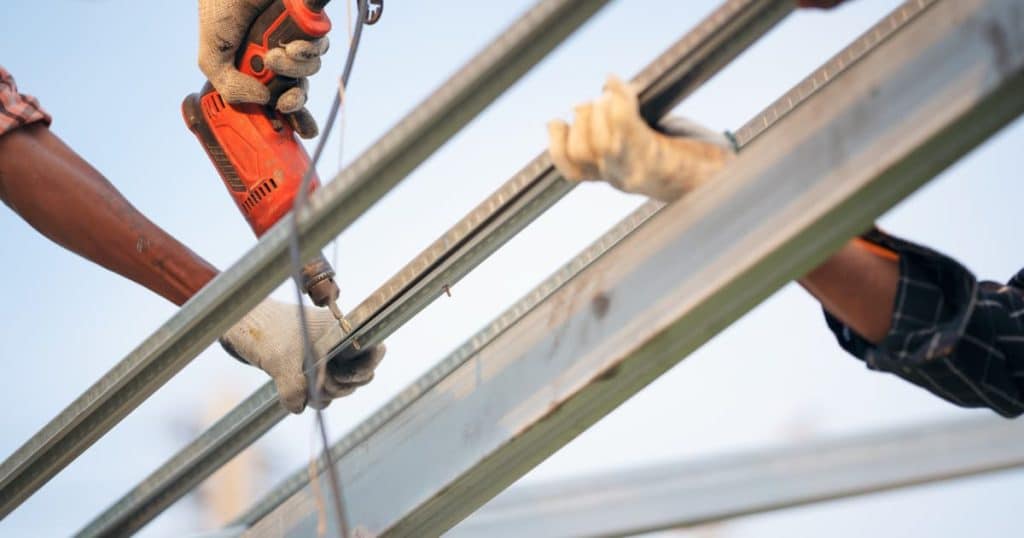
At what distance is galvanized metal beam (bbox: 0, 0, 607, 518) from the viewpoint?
1117 millimetres

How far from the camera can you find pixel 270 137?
1913mm

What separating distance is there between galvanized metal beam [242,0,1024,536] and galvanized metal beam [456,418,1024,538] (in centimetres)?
81

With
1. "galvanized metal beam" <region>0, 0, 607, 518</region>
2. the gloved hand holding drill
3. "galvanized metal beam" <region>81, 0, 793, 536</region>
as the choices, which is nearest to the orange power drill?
the gloved hand holding drill

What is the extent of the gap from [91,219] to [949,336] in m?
1.14

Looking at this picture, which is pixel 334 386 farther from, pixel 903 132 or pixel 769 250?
pixel 903 132

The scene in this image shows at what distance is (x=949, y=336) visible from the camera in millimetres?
1312

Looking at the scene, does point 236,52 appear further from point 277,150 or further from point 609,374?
point 609,374

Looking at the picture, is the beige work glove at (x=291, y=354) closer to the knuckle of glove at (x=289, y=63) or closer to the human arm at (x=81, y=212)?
the human arm at (x=81, y=212)

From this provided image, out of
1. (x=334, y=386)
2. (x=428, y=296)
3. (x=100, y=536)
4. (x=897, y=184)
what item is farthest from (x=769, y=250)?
(x=100, y=536)

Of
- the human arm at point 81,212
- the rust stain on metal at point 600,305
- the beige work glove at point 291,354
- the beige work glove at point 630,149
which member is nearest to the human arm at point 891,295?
the beige work glove at point 630,149

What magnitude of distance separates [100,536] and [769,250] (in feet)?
3.66

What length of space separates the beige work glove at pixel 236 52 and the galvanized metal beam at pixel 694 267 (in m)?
0.58

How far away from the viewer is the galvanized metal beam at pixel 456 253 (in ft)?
3.76

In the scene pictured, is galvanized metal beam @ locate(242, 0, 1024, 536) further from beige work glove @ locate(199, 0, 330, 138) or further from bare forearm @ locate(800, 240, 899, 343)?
Answer: beige work glove @ locate(199, 0, 330, 138)
